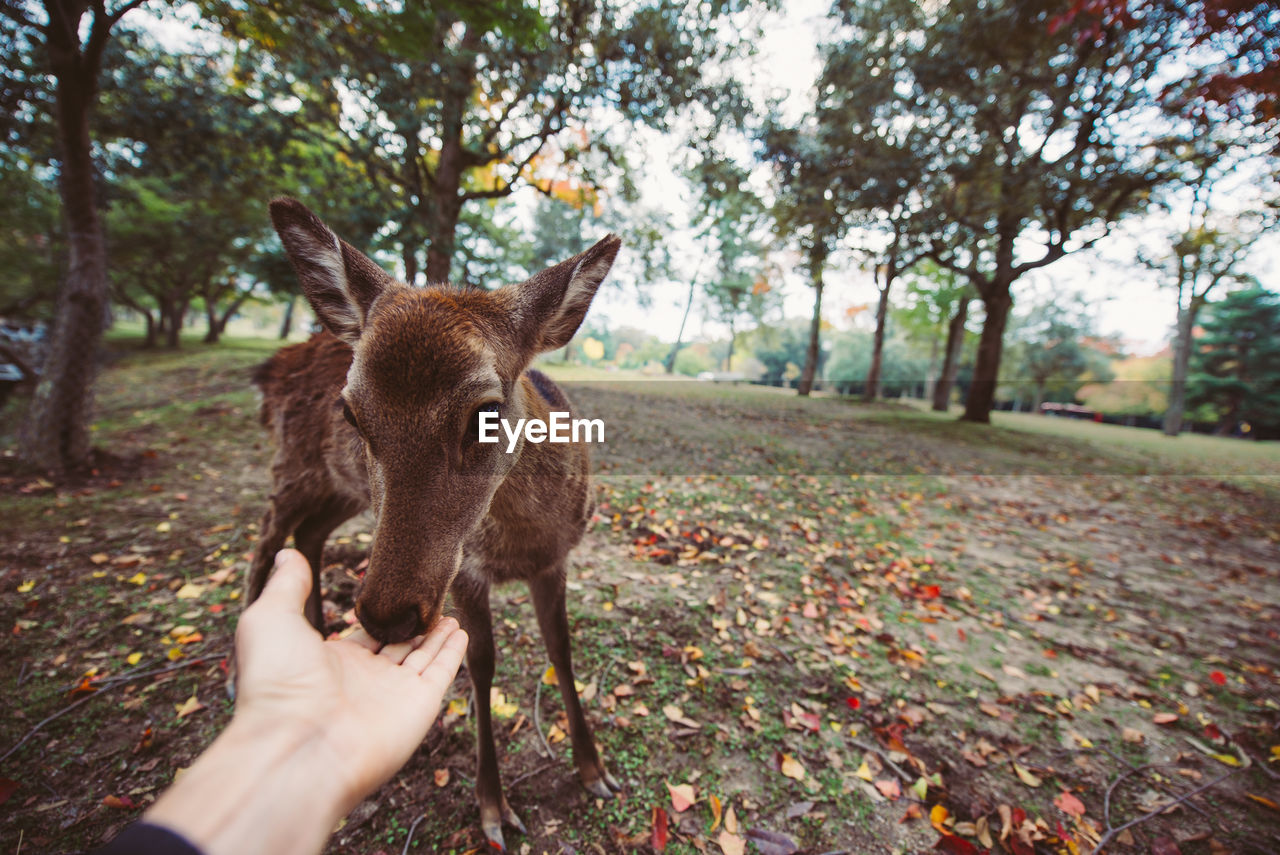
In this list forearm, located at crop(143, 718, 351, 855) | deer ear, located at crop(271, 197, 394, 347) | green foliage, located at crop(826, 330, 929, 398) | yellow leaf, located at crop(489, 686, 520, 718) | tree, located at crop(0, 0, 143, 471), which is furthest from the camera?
green foliage, located at crop(826, 330, 929, 398)

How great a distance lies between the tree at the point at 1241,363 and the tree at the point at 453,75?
19962mm

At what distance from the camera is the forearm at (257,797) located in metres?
0.79

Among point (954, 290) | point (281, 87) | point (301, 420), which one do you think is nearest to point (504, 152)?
point (281, 87)

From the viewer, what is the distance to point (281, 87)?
7.51 metres

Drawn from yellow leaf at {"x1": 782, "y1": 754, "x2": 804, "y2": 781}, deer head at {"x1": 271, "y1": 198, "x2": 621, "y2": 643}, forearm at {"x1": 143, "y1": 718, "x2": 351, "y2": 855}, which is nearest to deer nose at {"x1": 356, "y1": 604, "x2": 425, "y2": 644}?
deer head at {"x1": 271, "y1": 198, "x2": 621, "y2": 643}

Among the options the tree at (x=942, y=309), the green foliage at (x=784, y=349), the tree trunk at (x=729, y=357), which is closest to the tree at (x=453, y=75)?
the tree at (x=942, y=309)

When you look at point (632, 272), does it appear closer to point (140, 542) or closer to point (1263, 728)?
point (140, 542)

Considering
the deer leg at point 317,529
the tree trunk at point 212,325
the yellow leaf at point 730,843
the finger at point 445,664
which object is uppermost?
the tree trunk at point 212,325

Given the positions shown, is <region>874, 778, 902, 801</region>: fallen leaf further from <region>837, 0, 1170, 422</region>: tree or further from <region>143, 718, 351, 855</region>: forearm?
<region>837, 0, 1170, 422</region>: tree

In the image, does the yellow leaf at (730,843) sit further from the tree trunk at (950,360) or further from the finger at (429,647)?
the tree trunk at (950,360)

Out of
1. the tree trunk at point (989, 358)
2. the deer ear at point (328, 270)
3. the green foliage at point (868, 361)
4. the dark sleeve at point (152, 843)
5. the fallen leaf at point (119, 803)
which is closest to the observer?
the dark sleeve at point (152, 843)

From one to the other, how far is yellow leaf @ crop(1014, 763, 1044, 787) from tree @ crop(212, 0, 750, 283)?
8.02 metres

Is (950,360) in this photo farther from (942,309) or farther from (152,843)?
(152,843)

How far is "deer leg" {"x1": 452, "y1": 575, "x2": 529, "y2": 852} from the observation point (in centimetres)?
217
